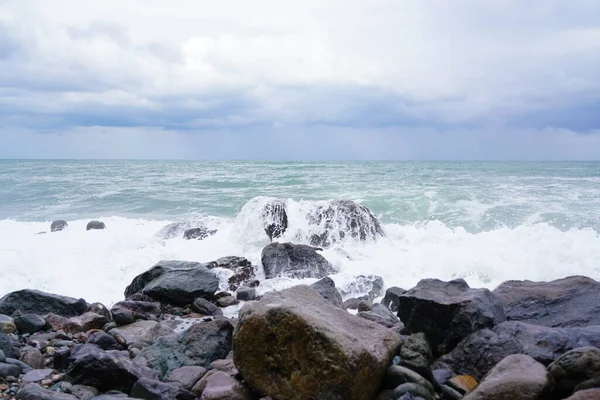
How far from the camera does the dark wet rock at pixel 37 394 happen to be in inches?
145

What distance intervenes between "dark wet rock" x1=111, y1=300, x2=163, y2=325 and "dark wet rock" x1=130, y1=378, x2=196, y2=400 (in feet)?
7.88

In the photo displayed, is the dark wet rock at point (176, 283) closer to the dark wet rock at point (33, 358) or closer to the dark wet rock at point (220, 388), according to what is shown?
the dark wet rock at point (33, 358)

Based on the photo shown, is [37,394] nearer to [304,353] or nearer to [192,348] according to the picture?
[192,348]

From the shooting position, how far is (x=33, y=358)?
15.4 feet

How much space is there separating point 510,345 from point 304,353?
1.71m

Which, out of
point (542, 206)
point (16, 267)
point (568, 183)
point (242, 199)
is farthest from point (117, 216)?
point (568, 183)

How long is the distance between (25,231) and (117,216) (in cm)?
379

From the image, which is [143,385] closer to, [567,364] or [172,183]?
[567,364]

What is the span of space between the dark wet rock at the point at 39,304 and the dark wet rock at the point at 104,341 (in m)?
1.74

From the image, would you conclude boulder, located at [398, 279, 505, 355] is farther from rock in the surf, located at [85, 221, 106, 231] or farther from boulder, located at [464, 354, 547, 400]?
rock in the surf, located at [85, 221, 106, 231]

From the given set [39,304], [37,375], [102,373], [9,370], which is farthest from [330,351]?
[39,304]

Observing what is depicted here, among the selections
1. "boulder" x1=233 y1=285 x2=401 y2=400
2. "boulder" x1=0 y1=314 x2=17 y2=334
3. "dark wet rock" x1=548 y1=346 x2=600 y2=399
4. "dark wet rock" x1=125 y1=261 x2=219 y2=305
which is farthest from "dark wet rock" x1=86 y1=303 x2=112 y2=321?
"dark wet rock" x1=548 y1=346 x2=600 y2=399

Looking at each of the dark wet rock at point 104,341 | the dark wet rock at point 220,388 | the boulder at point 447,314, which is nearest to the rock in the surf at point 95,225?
the dark wet rock at point 104,341

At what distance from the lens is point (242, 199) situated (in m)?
22.9
